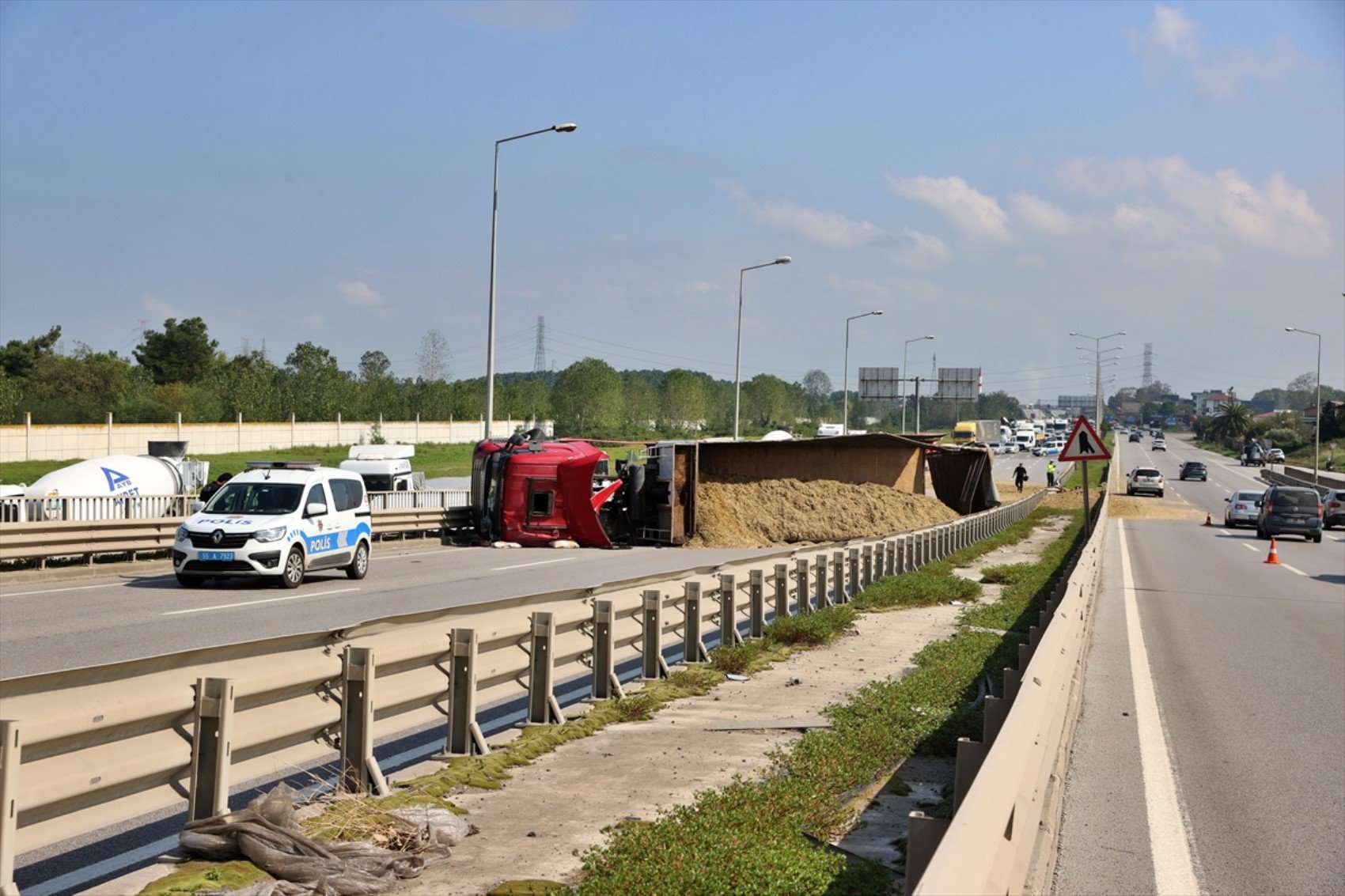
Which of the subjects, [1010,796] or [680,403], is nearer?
[1010,796]

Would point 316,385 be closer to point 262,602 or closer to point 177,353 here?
point 177,353

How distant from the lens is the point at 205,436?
66375 mm

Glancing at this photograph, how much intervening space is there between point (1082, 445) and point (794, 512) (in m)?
12.4

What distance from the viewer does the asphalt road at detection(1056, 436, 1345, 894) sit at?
6910 mm

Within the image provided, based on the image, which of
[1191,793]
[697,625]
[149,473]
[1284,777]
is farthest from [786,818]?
[149,473]

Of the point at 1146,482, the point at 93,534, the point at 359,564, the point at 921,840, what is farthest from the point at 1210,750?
the point at 1146,482

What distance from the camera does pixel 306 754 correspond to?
677cm

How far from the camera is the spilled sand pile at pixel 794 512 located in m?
33.9

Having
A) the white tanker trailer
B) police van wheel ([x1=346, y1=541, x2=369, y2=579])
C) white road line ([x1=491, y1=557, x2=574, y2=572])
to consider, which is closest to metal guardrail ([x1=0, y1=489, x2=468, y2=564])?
the white tanker trailer

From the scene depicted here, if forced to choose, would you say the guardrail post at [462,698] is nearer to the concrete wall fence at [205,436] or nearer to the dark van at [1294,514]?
the dark van at [1294,514]

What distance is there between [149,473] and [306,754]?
27.9m

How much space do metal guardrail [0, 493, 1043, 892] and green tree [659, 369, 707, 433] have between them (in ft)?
427

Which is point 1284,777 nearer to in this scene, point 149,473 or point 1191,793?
point 1191,793

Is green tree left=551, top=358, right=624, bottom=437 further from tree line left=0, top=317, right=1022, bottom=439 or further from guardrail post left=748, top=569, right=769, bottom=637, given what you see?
guardrail post left=748, top=569, right=769, bottom=637
